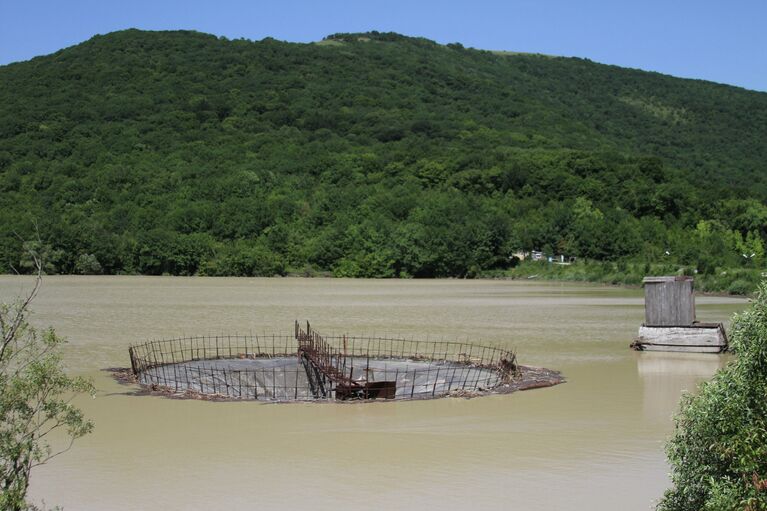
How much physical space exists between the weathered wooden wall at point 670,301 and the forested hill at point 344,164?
3831 cm

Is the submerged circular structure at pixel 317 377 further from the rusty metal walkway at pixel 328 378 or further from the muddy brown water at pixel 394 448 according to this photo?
the muddy brown water at pixel 394 448

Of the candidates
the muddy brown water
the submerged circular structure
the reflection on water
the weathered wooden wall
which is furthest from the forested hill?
the submerged circular structure

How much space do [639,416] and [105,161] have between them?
88.5m

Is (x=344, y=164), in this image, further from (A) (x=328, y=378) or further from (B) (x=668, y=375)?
(A) (x=328, y=378)

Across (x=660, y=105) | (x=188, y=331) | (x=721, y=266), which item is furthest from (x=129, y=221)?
(x=660, y=105)

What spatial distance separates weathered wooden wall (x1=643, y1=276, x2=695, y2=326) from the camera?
20.7 m

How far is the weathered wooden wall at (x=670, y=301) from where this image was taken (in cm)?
2066

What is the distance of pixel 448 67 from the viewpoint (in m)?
150

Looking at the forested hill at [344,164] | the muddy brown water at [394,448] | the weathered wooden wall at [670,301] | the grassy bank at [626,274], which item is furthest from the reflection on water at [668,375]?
the forested hill at [344,164]

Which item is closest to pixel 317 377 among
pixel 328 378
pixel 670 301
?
pixel 328 378

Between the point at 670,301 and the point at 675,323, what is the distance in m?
0.54

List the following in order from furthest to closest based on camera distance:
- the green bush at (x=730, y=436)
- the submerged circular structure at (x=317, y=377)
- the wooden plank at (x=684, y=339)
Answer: the wooden plank at (x=684, y=339), the submerged circular structure at (x=317, y=377), the green bush at (x=730, y=436)

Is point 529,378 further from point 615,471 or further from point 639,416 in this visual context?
point 615,471

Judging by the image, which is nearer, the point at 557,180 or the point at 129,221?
the point at 129,221
